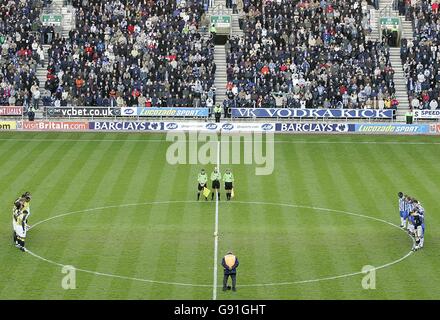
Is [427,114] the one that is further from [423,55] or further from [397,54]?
[397,54]

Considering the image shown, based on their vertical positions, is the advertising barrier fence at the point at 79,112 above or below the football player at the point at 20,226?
below

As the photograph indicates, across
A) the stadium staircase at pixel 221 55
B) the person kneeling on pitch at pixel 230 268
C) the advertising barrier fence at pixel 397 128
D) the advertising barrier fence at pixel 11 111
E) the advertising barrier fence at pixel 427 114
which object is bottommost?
the advertising barrier fence at pixel 397 128

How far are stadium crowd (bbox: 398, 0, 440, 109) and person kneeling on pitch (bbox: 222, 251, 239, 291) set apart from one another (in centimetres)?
4201

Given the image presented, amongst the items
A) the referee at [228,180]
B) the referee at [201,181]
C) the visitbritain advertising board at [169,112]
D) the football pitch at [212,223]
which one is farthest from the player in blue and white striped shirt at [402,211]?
the visitbritain advertising board at [169,112]

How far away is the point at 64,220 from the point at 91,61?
112 feet

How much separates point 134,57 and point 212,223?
3503 centimetres

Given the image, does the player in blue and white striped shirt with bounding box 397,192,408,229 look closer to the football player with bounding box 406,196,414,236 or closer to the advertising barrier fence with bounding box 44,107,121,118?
the football player with bounding box 406,196,414,236

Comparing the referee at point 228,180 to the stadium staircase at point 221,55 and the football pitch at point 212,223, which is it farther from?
the stadium staircase at point 221,55

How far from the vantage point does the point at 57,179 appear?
160 ft

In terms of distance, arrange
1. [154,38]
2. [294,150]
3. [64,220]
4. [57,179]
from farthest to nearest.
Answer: [154,38] < [294,150] < [57,179] < [64,220]

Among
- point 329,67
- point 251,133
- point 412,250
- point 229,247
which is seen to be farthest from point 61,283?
point 329,67

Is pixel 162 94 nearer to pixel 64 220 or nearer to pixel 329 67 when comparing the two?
pixel 329 67

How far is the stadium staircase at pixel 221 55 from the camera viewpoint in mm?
72625

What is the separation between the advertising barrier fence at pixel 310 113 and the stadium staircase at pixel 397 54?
2020mm
